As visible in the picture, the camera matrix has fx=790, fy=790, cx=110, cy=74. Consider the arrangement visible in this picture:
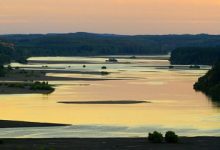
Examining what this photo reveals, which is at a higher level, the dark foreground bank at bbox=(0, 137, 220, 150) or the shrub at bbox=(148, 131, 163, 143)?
the shrub at bbox=(148, 131, 163, 143)

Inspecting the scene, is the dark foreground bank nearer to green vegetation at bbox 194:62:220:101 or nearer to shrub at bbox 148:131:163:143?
shrub at bbox 148:131:163:143

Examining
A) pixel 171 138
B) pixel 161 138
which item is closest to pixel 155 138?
pixel 161 138

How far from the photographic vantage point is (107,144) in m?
42.3

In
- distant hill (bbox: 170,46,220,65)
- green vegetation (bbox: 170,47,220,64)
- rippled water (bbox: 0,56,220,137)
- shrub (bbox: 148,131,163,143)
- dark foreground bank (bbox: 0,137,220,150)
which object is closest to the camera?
dark foreground bank (bbox: 0,137,220,150)

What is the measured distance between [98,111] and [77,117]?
213 inches

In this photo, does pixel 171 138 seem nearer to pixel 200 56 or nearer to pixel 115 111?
pixel 115 111

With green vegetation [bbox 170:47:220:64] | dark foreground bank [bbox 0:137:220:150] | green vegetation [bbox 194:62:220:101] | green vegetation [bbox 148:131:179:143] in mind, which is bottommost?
dark foreground bank [bbox 0:137:220:150]

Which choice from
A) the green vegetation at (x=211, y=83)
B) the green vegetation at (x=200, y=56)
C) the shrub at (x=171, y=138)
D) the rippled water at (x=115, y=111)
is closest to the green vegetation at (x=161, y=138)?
the shrub at (x=171, y=138)

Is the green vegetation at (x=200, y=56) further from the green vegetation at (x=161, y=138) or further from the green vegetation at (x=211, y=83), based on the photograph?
the green vegetation at (x=161, y=138)

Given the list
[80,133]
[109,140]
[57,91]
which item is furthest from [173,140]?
[57,91]

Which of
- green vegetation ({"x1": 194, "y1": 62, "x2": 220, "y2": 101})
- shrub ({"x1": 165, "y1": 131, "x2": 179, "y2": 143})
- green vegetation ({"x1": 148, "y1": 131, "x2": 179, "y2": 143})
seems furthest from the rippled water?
shrub ({"x1": 165, "y1": 131, "x2": 179, "y2": 143})

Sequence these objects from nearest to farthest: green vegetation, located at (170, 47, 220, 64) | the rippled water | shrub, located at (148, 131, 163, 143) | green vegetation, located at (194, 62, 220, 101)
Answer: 1. shrub, located at (148, 131, 163, 143)
2. the rippled water
3. green vegetation, located at (194, 62, 220, 101)
4. green vegetation, located at (170, 47, 220, 64)

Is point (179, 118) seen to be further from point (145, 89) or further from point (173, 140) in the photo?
point (145, 89)

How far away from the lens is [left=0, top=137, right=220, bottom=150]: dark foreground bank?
40.5 meters
